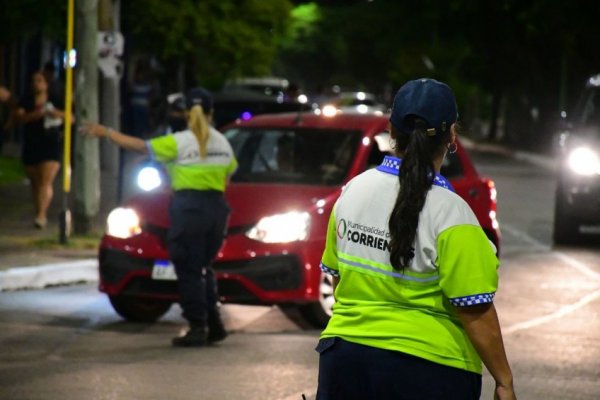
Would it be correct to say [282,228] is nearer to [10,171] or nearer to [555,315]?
[555,315]

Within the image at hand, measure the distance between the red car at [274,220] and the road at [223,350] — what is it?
31 cm

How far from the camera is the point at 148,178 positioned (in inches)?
598

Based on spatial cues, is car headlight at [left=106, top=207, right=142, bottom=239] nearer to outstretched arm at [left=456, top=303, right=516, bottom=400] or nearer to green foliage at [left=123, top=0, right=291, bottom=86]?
outstretched arm at [left=456, top=303, right=516, bottom=400]

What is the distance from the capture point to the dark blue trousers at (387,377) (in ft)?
13.9

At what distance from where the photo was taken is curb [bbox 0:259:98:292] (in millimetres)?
13055

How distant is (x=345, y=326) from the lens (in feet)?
14.2

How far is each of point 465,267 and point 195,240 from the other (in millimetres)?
5953

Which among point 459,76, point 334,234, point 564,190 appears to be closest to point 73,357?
point 334,234

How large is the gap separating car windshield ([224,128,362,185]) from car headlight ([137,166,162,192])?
9.10 feet

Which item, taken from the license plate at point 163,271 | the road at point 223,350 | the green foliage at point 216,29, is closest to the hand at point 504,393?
the road at point 223,350

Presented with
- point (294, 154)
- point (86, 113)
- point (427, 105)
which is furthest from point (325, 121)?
point (427, 105)

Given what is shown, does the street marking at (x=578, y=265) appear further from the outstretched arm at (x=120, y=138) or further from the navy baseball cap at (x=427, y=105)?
the navy baseball cap at (x=427, y=105)

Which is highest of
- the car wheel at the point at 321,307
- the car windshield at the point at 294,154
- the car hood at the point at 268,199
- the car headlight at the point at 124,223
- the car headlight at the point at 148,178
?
the car windshield at the point at 294,154

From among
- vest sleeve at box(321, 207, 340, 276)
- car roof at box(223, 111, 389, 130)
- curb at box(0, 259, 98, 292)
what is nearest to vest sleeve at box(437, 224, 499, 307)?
vest sleeve at box(321, 207, 340, 276)
